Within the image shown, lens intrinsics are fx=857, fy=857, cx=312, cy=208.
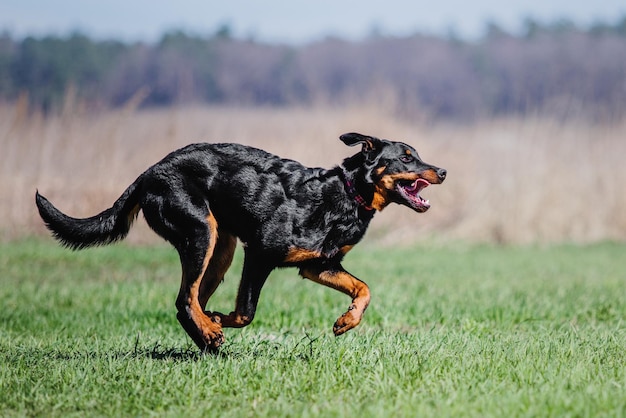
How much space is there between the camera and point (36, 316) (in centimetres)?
796

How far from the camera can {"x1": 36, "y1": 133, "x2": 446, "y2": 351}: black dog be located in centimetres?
575

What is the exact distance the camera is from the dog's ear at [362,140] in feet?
19.2

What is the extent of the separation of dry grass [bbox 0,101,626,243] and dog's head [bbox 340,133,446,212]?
33.5 feet

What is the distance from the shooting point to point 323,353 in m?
5.40

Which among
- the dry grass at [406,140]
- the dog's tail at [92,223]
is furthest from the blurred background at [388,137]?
the dog's tail at [92,223]

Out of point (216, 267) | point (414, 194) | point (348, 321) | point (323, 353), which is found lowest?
point (323, 353)

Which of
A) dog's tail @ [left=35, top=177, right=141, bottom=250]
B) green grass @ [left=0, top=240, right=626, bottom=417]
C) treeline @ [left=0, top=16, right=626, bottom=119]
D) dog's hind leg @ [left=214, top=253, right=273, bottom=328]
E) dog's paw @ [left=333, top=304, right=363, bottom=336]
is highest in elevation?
treeline @ [left=0, top=16, right=626, bottom=119]

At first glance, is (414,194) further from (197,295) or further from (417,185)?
(197,295)

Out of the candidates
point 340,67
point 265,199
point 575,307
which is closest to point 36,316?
point 265,199

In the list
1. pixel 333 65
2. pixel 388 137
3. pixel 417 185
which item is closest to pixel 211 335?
pixel 417 185

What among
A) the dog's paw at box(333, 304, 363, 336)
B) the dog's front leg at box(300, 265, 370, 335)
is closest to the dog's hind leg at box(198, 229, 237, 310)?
the dog's front leg at box(300, 265, 370, 335)

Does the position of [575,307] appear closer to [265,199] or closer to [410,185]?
A: [410,185]

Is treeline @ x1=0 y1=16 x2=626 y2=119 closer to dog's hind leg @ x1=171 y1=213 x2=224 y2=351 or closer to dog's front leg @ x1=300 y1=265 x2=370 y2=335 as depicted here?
dog's front leg @ x1=300 y1=265 x2=370 y2=335

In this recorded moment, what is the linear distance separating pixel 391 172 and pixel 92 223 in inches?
84.6
